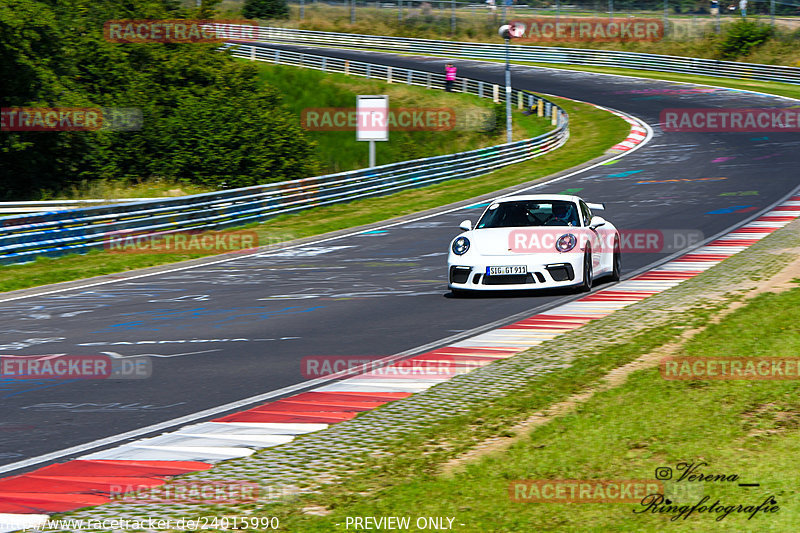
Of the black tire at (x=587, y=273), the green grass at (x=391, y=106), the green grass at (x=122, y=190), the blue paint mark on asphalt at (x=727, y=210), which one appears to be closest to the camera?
the black tire at (x=587, y=273)

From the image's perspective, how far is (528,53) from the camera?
7075 centimetres

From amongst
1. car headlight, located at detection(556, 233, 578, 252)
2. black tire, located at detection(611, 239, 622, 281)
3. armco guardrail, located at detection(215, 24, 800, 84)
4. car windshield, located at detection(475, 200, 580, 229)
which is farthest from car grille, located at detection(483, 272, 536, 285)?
armco guardrail, located at detection(215, 24, 800, 84)

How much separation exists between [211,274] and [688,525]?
553 inches

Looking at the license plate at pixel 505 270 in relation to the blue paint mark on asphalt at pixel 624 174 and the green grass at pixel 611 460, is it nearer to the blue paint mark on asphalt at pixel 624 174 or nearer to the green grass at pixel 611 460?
the green grass at pixel 611 460

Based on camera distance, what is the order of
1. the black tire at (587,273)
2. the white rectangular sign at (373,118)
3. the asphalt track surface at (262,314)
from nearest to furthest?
the asphalt track surface at (262,314) < the black tire at (587,273) < the white rectangular sign at (373,118)

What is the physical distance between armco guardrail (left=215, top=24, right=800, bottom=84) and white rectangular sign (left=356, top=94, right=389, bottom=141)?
3307cm

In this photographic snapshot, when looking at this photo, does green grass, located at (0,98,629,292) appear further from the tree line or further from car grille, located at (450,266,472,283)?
the tree line

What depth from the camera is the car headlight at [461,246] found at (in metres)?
13.7

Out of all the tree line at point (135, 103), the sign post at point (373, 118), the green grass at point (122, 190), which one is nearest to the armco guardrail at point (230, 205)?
the sign post at point (373, 118)

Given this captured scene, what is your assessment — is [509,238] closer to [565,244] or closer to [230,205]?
[565,244]

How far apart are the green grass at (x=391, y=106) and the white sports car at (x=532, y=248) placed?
3003 cm

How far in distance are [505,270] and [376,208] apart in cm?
1451

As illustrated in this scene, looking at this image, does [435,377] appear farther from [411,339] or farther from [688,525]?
[688,525]

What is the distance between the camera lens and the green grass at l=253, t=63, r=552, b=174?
46.7 metres
